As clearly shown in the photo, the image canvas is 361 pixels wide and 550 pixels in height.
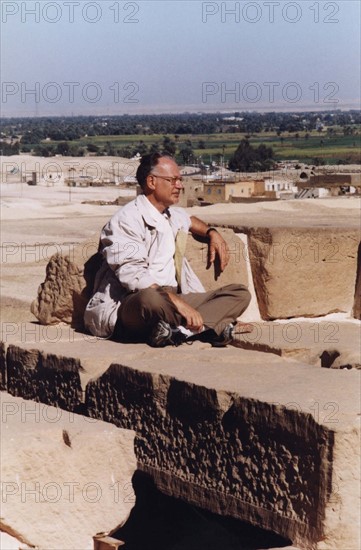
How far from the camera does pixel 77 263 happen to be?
6488 mm

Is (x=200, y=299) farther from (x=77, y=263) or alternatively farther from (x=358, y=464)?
(x=358, y=464)

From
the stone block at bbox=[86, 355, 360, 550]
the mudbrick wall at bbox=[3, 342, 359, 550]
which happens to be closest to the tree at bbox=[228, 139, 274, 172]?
the mudbrick wall at bbox=[3, 342, 359, 550]

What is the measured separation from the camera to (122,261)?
6008 mm

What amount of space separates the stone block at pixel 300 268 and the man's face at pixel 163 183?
0.89m

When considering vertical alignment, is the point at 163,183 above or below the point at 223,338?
above

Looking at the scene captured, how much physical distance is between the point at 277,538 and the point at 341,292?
2.84m

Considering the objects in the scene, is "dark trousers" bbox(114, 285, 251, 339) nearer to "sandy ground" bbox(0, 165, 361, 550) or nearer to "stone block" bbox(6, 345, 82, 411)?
"stone block" bbox(6, 345, 82, 411)

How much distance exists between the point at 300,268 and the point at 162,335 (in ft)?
4.89

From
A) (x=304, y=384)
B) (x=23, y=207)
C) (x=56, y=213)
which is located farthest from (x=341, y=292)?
(x=23, y=207)

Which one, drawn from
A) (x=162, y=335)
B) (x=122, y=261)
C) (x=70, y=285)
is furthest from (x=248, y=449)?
(x=70, y=285)


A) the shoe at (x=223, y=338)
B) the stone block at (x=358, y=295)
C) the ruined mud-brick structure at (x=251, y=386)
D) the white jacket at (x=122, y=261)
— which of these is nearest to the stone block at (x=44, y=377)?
the ruined mud-brick structure at (x=251, y=386)

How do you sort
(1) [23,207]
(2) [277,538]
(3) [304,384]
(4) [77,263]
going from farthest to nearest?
(1) [23,207], (4) [77,263], (3) [304,384], (2) [277,538]

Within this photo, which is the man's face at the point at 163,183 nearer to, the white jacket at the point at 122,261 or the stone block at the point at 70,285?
the white jacket at the point at 122,261

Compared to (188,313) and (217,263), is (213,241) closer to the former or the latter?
(217,263)
